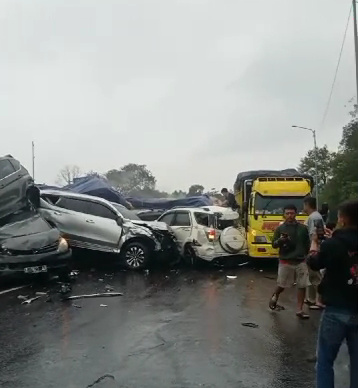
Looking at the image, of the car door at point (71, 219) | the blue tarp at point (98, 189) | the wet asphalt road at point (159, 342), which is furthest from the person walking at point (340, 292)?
the blue tarp at point (98, 189)

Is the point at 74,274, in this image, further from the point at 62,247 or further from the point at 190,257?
the point at 190,257

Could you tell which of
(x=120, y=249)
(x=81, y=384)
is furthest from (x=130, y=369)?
(x=120, y=249)

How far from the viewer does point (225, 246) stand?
1473 centimetres

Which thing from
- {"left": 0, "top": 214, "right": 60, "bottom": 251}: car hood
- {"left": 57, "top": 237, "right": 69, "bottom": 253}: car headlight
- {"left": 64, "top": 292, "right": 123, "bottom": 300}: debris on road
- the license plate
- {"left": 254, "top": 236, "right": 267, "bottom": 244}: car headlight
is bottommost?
{"left": 64, "top": 292, "right": 123, "bottom": 300}: debris on road

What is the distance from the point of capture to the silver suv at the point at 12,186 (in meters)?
13.1

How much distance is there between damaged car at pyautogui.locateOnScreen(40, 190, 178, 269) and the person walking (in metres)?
10.6

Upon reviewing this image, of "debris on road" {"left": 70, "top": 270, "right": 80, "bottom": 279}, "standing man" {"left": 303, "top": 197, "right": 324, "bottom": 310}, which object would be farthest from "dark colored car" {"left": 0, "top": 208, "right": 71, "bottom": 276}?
"standing man" {"left": 303, "top": 197, "right": 324, "bottom": 310}

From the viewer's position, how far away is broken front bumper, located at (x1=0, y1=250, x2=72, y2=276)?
35.4 feet

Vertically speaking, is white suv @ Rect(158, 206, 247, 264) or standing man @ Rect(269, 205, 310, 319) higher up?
standing man @ Rect(269, 205, 310, 319)

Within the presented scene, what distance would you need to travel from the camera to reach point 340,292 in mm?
4180

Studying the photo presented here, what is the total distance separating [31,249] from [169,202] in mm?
18092

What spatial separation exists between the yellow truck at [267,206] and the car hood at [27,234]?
5.52 metres

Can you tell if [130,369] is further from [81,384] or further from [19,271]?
[19,271]

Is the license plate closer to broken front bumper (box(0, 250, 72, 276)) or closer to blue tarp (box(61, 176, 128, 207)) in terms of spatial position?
broken front bumper (box(0, 250, 72, 276))
